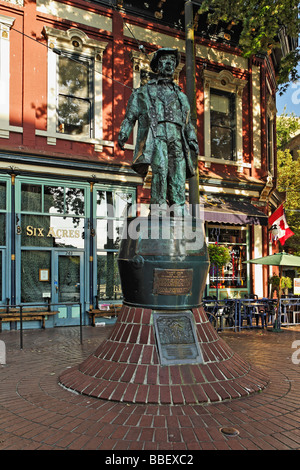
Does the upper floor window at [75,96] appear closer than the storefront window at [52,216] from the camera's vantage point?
No

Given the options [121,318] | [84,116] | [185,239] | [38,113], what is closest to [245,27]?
[84,116]

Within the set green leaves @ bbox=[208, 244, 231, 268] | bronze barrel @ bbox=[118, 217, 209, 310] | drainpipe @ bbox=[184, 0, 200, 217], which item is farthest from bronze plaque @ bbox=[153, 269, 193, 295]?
green leaves @ bbox=[208, 244, 231, 268]

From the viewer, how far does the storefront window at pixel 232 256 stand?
46.3 feet

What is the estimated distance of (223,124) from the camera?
14.9 metres

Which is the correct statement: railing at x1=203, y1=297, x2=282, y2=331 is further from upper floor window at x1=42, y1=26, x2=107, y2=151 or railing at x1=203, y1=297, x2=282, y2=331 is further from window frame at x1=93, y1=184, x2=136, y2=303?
upper floor window at x1=42, y1=26, x2=107, y2=151

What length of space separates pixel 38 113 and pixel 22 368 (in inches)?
305

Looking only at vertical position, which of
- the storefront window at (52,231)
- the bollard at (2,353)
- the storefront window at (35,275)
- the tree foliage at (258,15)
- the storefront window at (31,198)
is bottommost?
the bollard at (2,353)

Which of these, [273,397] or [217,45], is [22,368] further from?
[217,45]

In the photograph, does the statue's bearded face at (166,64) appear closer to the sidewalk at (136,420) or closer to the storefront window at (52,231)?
the sidewalk at (136,420)

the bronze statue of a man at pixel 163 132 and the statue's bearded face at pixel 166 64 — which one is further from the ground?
the statue's bearded face at pixel 166 64

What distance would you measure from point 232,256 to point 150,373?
1063cm

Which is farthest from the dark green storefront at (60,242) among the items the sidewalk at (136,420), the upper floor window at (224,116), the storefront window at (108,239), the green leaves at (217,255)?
the sidewalk at (136,420)

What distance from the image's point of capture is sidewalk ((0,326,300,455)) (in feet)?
10.4

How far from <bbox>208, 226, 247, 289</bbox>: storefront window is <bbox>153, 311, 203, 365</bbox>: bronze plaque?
9210 millimetres
